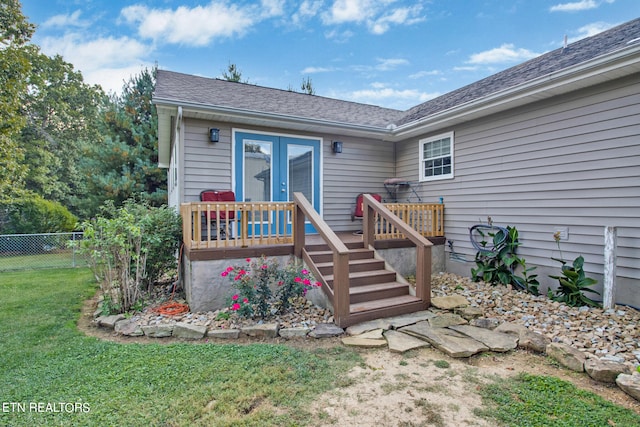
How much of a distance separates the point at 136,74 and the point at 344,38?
8.87 meters

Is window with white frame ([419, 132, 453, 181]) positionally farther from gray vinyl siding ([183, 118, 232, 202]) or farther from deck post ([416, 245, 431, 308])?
gray vinyl siding ([183, 118, 232, 202])

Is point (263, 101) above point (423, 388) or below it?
above

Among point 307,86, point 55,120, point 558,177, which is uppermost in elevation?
point 307,86

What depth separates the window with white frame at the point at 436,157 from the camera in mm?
6195

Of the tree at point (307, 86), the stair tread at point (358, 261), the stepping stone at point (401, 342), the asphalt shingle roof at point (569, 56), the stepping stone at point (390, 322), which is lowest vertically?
the stepping stone at point (401, 342)

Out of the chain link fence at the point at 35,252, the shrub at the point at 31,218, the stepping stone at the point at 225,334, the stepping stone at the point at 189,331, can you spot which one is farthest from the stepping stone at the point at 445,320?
the shrub at the point at 31,218

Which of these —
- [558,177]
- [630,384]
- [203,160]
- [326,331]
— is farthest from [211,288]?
[558,177]

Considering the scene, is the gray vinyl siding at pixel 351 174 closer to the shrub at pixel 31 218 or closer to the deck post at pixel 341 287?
the deck post at pixel 341 287

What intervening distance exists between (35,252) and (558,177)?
11.9 metres

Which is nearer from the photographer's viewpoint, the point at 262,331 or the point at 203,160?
the point at 262,331

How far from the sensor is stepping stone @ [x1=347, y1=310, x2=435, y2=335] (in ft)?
11.7

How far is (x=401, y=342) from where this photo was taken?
321 cm

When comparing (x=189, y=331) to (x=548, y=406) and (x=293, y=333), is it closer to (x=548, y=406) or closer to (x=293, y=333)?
(x=293, y=333)

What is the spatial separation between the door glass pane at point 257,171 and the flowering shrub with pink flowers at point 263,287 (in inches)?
82.0
